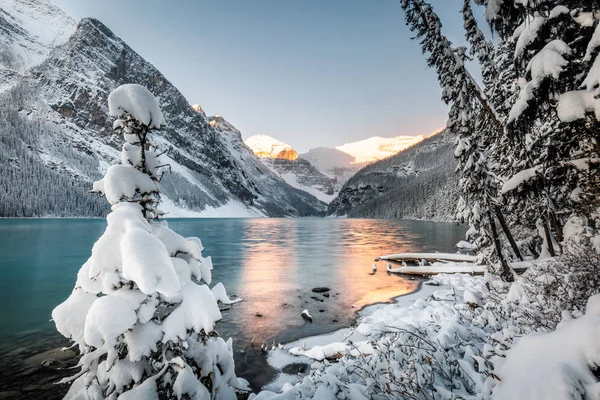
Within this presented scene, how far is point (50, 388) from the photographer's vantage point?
26.0 feet

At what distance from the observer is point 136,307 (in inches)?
164

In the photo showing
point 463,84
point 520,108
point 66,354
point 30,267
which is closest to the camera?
point 520,108

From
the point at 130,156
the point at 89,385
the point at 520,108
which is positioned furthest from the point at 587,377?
the point at 130,156

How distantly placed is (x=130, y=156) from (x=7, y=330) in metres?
12.6

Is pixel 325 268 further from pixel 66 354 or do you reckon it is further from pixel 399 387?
pixel 399 387

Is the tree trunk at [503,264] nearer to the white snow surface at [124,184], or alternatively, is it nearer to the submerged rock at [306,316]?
the submerged rock at [306,316]

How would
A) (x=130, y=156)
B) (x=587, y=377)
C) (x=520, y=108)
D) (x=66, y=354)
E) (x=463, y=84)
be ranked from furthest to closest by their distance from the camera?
(x=463, y=84)
(x=66, y=354)
(x=130, y=156)
(x=520, y=108)
(x=587, y=377)

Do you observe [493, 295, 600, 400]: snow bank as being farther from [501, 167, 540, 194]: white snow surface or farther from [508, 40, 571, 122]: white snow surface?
[501, 167, 540, 194]: white snow surface

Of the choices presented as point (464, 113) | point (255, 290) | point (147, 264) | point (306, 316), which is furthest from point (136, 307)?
point (255, 290)

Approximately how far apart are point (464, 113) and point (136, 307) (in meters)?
12.2

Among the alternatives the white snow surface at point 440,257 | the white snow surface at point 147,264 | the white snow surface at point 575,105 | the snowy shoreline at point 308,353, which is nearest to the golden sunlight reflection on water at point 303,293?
the snowy shoreline at point 308,353

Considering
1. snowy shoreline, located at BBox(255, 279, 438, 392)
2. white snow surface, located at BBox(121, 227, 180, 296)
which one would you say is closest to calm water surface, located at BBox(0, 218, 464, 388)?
snowy shoreline, located at BBox(255, 279, 438, 392)

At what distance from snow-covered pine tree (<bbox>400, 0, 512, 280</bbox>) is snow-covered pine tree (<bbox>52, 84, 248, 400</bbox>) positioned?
10.9 metres

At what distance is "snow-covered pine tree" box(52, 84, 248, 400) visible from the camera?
3.88 metres
